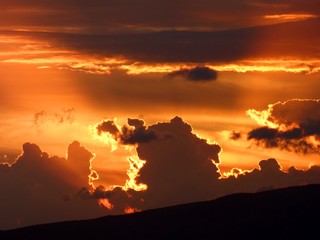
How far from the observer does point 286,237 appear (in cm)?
19950

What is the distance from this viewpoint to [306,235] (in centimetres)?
19762

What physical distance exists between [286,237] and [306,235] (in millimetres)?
4055
